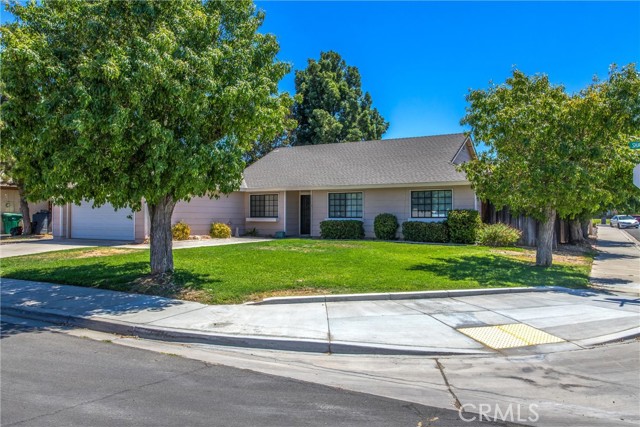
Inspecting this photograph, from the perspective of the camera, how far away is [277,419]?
420cm

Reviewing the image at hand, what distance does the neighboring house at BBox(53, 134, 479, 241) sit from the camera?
20750 mm

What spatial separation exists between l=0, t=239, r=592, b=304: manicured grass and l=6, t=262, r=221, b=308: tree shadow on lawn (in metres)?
0.02

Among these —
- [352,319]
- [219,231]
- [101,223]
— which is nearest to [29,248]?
[101,223]

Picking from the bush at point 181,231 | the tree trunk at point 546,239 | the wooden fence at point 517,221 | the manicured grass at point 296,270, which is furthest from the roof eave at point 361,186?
the tree trunk at point 546,239

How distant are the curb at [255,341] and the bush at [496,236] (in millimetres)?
13660

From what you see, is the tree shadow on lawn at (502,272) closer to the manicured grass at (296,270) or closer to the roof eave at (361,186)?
the manicured grass at (296,270)

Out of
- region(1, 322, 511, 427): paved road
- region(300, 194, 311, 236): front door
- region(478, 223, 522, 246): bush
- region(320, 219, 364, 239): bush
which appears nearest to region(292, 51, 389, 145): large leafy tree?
region(300, 194, 311, 236): front door

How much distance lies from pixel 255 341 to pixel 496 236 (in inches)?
587

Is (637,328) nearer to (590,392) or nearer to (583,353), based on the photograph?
(583,353)

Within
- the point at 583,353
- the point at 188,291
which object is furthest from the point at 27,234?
the point at 583,353

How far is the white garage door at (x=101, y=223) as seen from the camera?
21203 mm

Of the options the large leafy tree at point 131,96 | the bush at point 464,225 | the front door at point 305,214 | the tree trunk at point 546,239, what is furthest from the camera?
the front door at point 305,214

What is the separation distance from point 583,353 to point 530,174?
23.7ft

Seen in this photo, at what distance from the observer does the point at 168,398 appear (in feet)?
15.2
